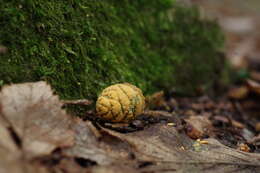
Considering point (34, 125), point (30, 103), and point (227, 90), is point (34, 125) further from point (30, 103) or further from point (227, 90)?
point (227, 90)

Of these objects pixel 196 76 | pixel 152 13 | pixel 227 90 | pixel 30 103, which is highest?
pixel 152 13

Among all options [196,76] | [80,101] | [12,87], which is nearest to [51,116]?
[12,87]

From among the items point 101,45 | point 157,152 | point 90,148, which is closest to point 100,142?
point 90,148

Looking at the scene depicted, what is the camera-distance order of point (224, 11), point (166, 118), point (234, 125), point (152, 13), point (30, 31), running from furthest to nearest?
point (224, 11) → point (152, 13) → point (234, 125) → point (166, 118) → point (30, 31)

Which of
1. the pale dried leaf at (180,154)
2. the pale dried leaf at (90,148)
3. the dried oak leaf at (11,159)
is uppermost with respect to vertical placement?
the dried oak leaf at (11,159)

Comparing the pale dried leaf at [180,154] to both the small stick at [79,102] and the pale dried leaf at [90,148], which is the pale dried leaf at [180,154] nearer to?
the pale dried leaf at [90,148]

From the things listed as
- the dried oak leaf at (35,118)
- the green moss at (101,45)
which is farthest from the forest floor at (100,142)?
the green moss at (101,45)

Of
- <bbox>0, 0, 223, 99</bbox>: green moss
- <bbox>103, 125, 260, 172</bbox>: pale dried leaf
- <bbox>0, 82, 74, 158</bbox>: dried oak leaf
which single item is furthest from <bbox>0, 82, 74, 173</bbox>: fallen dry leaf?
<bbox>103, 125, 260, 172</bbox>: pale dried leaf

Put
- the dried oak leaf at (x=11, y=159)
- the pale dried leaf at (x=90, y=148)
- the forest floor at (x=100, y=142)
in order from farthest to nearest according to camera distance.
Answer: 1. the pale dried leaf at (x=90, y=148)
2. the forest floor at (x=100, y=142)
3. the dried oak leaf at (x=11, y=159)
